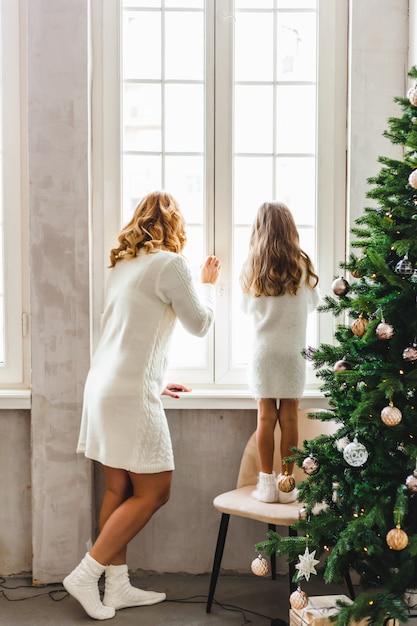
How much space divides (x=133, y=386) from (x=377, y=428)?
1078mm

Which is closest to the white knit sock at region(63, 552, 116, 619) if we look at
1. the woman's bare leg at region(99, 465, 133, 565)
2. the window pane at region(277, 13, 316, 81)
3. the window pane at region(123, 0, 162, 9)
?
the woman's bare leg at region(99, 465, 133, 565)

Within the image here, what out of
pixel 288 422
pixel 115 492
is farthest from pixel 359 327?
pixel 115 492

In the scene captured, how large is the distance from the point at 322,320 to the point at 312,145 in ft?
2.76

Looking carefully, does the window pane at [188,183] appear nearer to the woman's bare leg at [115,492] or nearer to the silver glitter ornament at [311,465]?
the woman's bare leg at [115,492]

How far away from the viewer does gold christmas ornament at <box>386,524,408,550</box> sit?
6.77 feet

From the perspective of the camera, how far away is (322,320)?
3.52 metres

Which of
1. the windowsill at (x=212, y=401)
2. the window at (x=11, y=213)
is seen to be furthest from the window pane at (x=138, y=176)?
the windowsill at (x=212, y=401)

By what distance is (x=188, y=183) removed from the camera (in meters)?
3.50

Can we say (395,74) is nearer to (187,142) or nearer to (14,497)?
(187,142)

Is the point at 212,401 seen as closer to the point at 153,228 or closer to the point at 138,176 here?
the point at 153,228

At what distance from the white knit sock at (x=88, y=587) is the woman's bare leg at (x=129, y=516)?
0.04 m

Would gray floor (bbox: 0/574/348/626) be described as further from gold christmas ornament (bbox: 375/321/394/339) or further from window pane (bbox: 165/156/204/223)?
window pane (bbox: 165/156/204/223)

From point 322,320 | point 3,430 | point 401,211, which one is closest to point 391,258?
point 401,211

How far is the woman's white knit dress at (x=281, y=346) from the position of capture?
308cm
